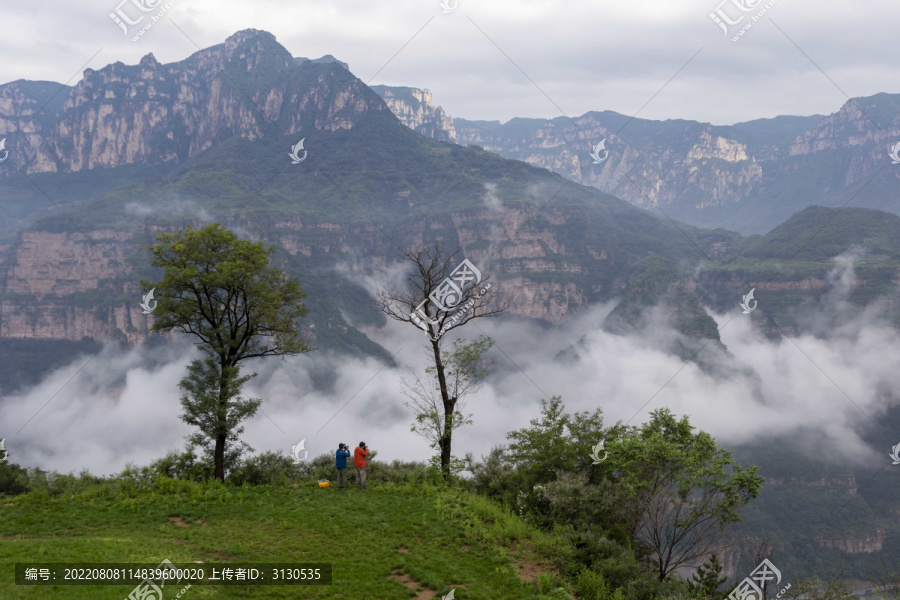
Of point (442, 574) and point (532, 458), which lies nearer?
point (442, 574)

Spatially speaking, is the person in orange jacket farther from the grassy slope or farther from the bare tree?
the bare tree

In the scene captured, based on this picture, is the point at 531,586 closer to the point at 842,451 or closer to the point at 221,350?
the point at 221,350

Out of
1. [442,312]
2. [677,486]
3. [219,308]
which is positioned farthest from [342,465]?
[677,486]

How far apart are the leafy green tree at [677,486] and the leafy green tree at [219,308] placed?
15.3 metres

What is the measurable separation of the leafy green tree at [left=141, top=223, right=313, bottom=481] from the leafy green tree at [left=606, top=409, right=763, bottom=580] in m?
15.3

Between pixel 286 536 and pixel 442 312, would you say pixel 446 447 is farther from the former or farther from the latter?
pixel 286 536

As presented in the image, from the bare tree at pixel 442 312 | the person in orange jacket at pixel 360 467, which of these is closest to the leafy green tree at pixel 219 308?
the bare tree at pixel 442 312

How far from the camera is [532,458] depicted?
24.5 m

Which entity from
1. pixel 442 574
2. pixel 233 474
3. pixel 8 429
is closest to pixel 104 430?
pixel 8 429

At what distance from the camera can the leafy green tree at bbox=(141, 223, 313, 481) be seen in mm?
25766

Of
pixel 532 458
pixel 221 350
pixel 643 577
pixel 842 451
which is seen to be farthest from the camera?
pixel 842 451

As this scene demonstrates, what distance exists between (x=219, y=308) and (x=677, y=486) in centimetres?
2018

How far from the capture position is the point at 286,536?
18453 millimetres

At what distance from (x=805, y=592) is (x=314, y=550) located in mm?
14902
